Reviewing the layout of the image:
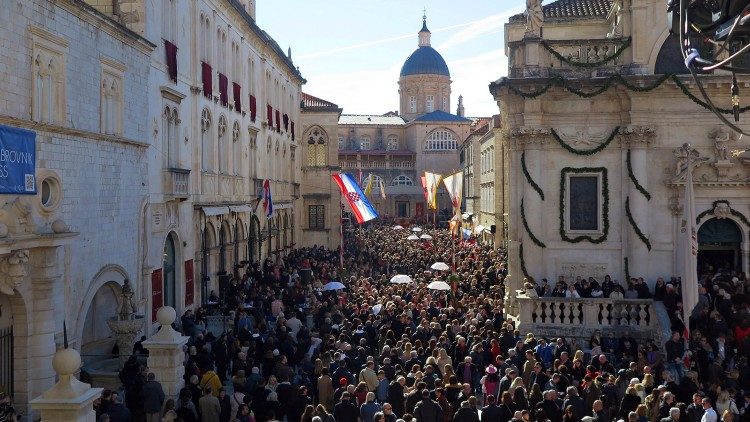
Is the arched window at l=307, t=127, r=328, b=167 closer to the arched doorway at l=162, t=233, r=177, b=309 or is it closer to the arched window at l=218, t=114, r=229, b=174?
the arched window at l=218, t=114, r=229, b=174

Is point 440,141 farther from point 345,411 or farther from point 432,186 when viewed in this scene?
point 345,411

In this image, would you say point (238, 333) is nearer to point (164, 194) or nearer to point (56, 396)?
point (164, 194)

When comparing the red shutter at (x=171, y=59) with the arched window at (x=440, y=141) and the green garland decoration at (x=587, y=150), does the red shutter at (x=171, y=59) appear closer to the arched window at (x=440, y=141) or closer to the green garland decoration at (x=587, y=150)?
the green garland decoration at (x=587, y=150)

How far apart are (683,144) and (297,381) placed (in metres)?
15.0

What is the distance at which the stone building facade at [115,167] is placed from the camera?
15484 mm

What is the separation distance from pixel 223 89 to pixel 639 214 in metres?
16.1

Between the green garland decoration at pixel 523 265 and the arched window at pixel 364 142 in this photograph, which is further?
the arched window at pixel 364 142

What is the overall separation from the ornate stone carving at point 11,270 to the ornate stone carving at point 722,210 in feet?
63.0

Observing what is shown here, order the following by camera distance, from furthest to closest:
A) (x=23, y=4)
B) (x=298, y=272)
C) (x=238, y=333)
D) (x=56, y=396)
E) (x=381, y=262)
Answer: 1. (x=381, y=262)
2. (x=298, y=272)
3. (x=238, y=333)
4. (x=23, y=4)
5. (x=56, y=396)

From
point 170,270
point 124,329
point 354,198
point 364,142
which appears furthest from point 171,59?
point 364,142

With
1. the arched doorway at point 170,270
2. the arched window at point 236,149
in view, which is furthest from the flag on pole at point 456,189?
the arched doorway at point 170,270

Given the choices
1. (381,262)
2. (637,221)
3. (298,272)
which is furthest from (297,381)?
(381,262)

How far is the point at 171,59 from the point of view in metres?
24.3

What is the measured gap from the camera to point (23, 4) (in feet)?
50.7
